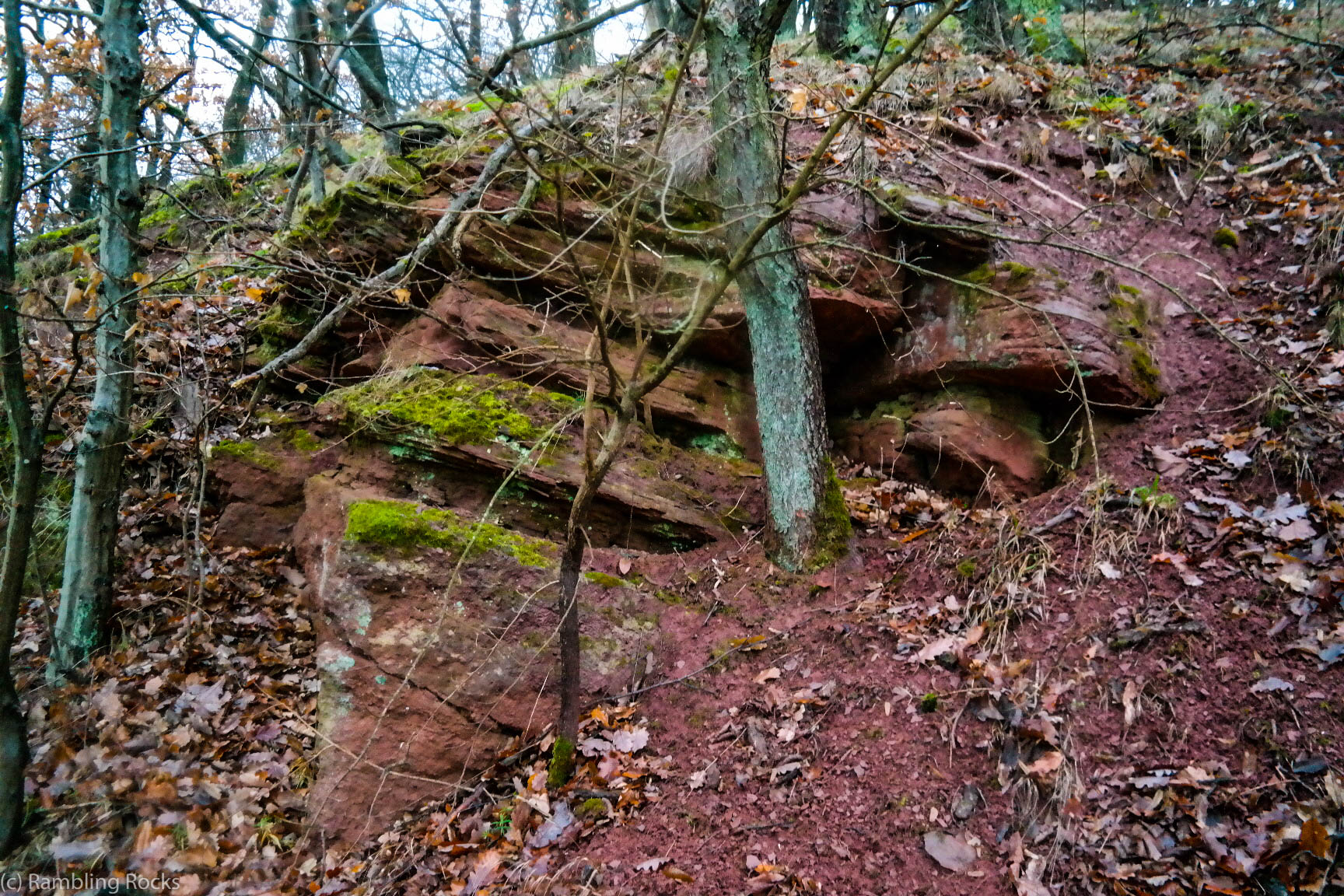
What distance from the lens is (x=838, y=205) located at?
7031 mm

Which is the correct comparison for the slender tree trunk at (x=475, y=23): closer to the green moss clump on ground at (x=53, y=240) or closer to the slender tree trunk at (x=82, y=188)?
the slender tree trunk at (x=82, y=188)

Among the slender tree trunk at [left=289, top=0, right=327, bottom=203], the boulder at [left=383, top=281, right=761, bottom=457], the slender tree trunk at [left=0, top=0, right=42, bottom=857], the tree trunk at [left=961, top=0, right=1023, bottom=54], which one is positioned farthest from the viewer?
the tree trunk at [left=961, top=0, right=1023, bottom=54]

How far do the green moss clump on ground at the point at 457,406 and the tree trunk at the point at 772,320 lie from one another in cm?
183

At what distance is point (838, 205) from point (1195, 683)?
201 inches

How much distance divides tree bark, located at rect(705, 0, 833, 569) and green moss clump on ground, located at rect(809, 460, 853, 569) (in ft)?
0.07

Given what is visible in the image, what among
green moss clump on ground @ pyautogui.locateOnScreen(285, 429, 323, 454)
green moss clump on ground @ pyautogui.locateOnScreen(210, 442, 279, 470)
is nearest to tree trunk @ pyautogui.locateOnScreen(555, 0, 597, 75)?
green moss clump on ground @ pyautogui.locateOnScreen(285, 429, 323, 454)

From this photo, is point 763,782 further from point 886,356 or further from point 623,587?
point 886,356

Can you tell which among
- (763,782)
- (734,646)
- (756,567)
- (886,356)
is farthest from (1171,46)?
(763,782)

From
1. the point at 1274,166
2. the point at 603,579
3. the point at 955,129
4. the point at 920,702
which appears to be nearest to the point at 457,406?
the point at 603,579

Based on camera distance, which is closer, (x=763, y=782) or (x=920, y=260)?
(x=763, y=782)

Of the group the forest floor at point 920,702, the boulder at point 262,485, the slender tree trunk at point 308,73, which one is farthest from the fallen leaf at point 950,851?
the slender tree trunk at point 308,73

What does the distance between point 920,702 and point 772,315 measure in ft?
9.62

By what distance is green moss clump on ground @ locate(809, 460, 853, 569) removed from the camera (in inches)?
208

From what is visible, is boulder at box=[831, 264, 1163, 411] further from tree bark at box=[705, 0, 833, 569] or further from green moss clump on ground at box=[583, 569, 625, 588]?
green moss clump on ground at box=[583, 569, 625, 588]
